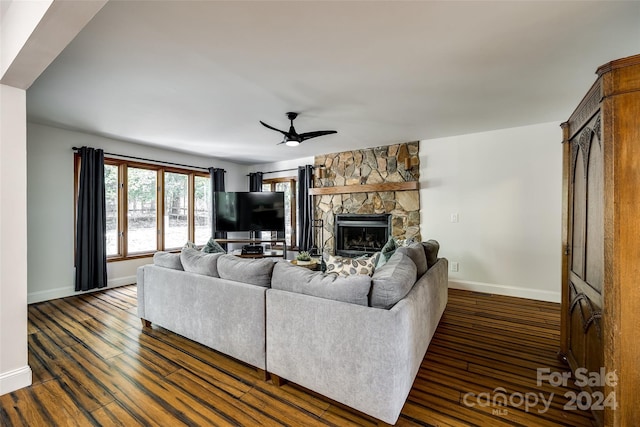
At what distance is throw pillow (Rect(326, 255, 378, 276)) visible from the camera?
225 centimetres

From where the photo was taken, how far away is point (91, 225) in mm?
4168

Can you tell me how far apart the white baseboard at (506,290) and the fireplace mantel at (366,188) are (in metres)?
1.67

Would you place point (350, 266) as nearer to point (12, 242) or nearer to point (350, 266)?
point (350, 266)

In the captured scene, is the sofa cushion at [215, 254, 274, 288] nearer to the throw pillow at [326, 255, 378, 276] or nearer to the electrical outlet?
the throw pillow at [326, 255, 378, 276]

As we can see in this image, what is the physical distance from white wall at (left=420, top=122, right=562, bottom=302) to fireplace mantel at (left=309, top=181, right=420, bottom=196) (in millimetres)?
249

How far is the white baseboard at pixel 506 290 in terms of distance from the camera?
12.3 ft

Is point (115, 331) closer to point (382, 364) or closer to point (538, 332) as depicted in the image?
point (382, 364)

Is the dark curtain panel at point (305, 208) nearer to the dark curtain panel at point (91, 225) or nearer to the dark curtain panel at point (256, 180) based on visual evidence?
the dark curtain panel at point (256, 180)

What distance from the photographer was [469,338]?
268 centimetres

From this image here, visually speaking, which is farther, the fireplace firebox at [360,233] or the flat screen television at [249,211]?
the flat screen television at [249,211]

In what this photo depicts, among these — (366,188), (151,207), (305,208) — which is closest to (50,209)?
(151,207)

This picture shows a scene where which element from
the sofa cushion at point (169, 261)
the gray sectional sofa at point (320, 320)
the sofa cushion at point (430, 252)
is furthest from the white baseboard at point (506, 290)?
the sofa cushion at point (169, 261)

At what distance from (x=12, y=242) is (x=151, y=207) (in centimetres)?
333

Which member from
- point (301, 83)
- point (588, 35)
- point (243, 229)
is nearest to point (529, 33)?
point (588, 35)
